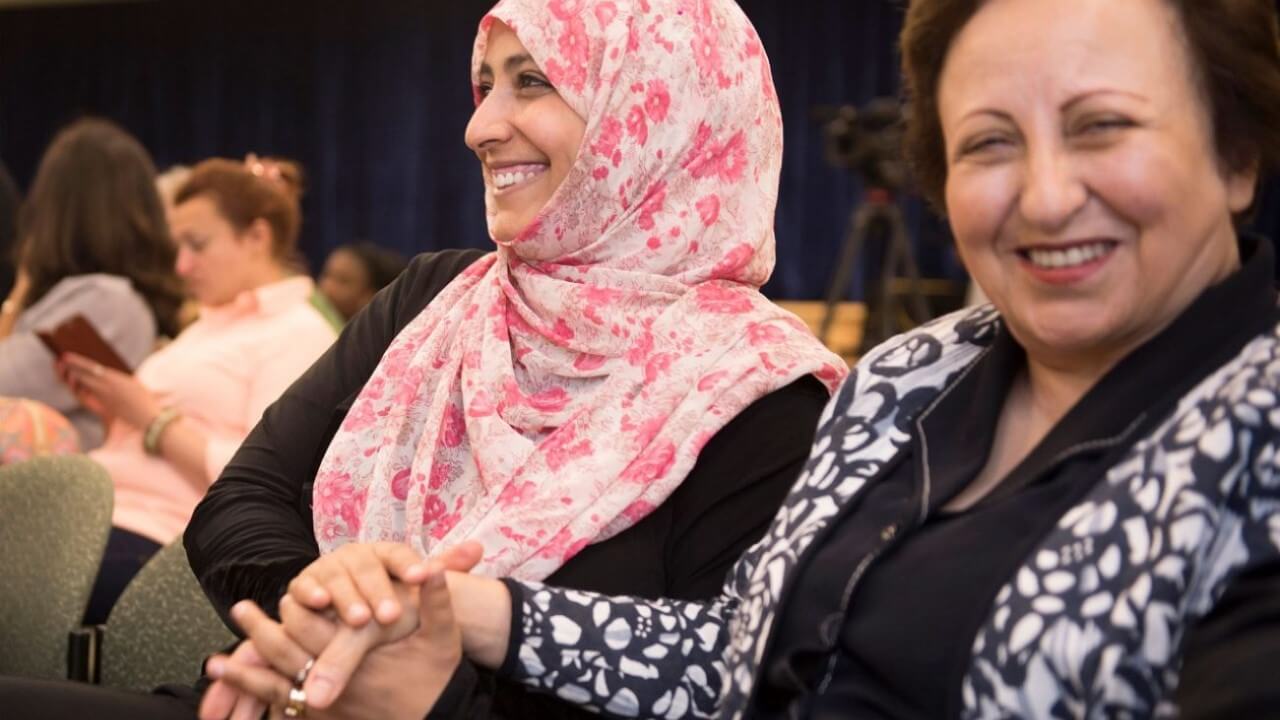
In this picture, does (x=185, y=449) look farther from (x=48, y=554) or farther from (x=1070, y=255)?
(x=1070, y=255)

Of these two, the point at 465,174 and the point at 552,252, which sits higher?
the point at 552,252

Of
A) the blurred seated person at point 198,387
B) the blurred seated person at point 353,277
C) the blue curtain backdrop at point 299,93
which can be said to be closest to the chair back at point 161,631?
the blurred seated person at point 198,387

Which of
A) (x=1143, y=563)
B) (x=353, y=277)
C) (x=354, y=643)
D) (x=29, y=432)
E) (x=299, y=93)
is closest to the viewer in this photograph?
(x=1143, y=563)

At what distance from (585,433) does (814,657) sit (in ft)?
1.49

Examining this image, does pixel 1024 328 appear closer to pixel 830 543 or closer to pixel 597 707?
pixel 830 543

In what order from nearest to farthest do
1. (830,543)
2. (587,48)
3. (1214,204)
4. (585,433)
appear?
(1214,204) → (830,543) → (585,433) → (587,48)

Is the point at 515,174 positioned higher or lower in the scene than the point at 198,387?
higher

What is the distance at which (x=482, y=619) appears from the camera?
1332 millimetres

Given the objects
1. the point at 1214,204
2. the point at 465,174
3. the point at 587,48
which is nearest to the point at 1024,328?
the point at 1214,204

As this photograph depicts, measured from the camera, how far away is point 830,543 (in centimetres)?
119

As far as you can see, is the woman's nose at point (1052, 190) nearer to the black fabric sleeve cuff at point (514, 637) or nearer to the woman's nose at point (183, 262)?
the black fabric sleeve cuff at point (514, 637)

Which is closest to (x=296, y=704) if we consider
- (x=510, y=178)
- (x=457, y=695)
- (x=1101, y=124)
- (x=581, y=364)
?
(x=457, y=695)

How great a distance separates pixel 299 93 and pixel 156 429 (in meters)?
7.09

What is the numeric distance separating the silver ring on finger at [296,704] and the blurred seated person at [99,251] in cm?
207
